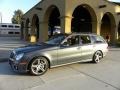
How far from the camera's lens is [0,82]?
7.31 metres

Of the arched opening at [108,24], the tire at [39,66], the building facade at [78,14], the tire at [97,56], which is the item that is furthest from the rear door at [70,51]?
the arched opening at [108,24]

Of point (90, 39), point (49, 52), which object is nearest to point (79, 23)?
point (90, 39)

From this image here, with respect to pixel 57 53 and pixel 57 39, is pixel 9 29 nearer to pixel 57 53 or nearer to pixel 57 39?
pixel 57 39

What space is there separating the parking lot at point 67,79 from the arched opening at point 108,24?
15685 millimetres

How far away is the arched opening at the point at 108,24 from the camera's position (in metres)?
24.6

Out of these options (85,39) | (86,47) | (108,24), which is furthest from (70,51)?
(108,24)

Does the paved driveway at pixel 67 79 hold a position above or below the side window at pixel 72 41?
below

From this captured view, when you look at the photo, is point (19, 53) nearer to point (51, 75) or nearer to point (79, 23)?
point (51, 75)

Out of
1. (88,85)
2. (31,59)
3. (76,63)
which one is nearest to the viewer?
(88,85)

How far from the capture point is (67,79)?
7.64 meters

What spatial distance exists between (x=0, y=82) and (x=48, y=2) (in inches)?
655

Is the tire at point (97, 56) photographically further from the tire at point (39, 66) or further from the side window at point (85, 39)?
Result: the tire at point (39, 66)

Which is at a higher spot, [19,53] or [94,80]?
[19,53]

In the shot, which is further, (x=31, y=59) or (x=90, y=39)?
(x=90, y=39)
